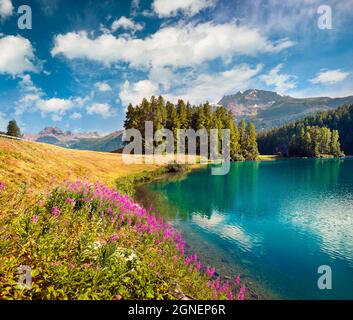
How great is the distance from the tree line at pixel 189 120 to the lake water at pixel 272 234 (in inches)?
2390

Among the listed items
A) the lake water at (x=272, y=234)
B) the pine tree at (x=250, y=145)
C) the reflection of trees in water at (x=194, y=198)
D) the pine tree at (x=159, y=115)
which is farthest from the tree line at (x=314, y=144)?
the lake water at (x=272, y=234)

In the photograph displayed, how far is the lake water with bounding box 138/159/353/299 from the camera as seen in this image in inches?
468

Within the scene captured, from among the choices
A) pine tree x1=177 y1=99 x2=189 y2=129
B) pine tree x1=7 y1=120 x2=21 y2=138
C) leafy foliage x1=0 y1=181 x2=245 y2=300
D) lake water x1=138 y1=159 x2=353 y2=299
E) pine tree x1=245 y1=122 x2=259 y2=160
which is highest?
pine tree x1=177 y1=99 x2=189 y2=129

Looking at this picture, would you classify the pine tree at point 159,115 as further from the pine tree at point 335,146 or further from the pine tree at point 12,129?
the pine tree at point 335,146

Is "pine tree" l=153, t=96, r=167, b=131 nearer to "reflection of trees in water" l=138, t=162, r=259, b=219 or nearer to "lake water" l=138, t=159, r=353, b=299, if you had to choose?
"reflection of trees in water" l=138, t=162, r=259, b=219

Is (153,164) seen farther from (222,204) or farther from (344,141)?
(344,141)

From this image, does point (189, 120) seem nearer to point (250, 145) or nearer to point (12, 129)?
point (250, 145)

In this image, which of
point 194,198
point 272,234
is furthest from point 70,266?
point 194,198

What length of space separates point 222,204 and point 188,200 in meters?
4.18

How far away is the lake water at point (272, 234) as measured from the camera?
11.9 meters

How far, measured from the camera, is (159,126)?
292ft

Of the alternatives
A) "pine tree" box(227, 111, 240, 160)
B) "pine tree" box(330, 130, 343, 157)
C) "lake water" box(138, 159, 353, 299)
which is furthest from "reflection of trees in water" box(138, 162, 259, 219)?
"pine tree" box(330, 130, 343, 157)

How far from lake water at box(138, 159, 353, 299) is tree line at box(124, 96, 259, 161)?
2390 inches
